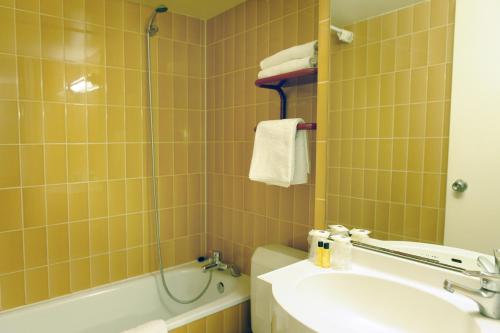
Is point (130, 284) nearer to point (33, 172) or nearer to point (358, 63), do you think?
point (33, 172)

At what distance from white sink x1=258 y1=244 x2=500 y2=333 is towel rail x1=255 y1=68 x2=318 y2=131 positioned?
594 millimetres

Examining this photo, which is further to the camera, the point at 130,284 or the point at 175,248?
the point at 175,248

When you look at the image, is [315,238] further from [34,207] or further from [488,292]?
[34,207]

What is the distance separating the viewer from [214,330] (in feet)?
5.67

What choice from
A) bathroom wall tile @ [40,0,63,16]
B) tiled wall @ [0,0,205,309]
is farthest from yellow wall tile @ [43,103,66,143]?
bathroom wall tile @ [40,0,63,16]

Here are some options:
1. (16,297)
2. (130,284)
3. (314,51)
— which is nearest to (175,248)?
(130,284)

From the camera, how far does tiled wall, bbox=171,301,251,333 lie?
5.41 ft

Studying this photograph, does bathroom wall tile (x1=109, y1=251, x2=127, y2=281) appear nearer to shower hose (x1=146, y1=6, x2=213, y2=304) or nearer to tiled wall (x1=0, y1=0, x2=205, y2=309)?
tiled wall (x1=0, y1=0, x2=205, y2=309)

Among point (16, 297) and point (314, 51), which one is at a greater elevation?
point (314, 51)

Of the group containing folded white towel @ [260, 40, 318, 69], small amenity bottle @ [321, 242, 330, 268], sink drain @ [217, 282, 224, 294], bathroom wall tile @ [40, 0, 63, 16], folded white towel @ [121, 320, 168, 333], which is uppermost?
bathroom wall tile @ [40, 0, 63, 16]

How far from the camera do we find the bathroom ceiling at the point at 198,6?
2027mm

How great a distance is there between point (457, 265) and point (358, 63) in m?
0.79

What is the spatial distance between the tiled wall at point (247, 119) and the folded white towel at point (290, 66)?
0.63 ft

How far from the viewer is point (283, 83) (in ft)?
5.82
